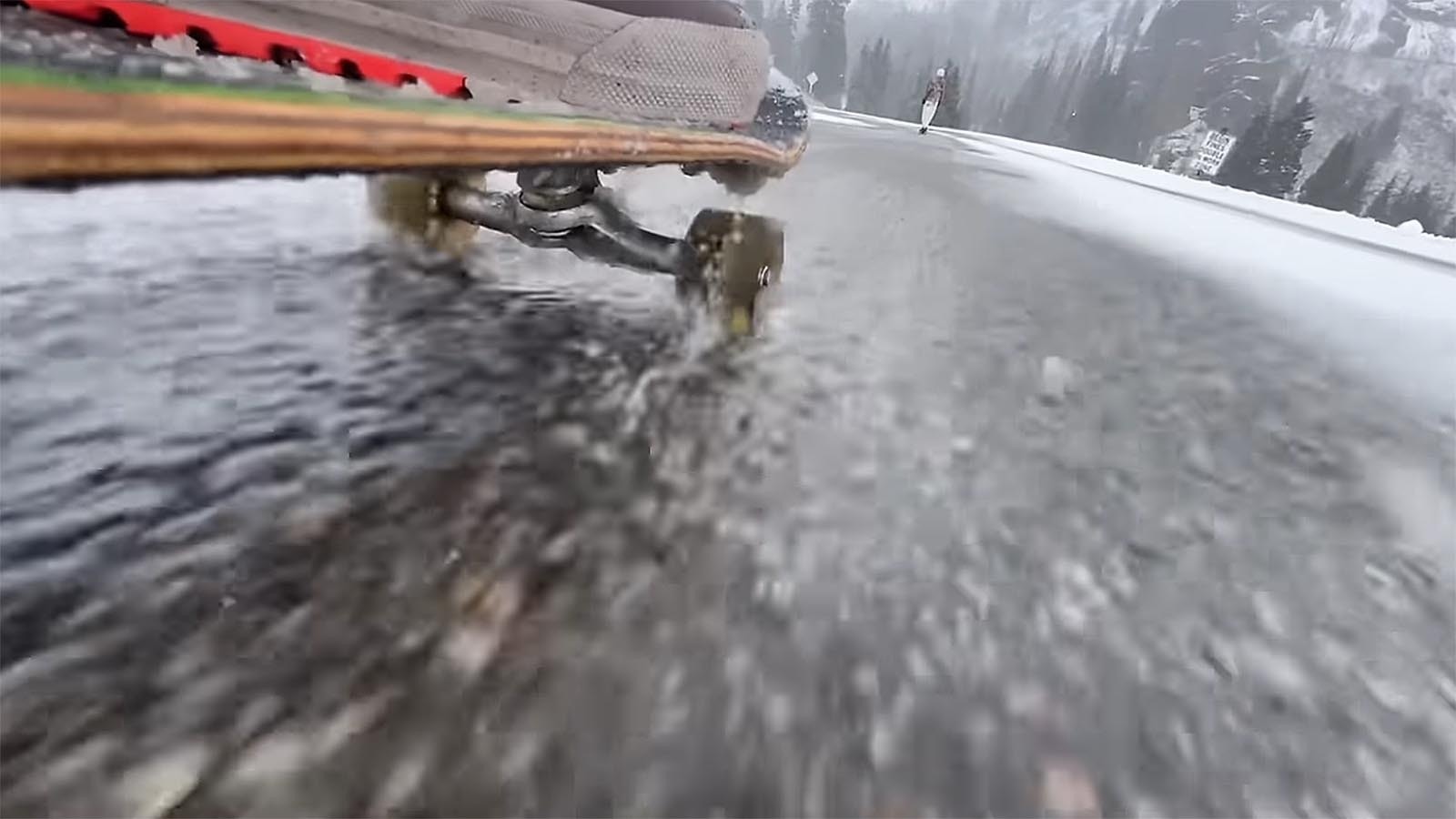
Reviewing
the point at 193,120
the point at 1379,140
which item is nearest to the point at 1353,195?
the point at 1379,140

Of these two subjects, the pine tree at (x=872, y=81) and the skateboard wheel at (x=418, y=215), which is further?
the pine tree at (x=872, y=81)

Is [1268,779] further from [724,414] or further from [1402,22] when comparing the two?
[1402,22]

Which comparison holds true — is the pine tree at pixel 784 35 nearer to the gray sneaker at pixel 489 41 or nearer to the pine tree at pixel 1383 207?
the pine tree at pixel 1383 207

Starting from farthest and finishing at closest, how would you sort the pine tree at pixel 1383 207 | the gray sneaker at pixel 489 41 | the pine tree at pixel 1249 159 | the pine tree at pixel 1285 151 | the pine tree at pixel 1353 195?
the pine tree at pixel 1383 207 → the pine tree at pixel 1353 195 → the pine tree at pixel 1249 159 → the pine tree at pixel 1285 151 → the gray sneaker at pixel 489 41

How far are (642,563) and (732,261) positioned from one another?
4.37 ft

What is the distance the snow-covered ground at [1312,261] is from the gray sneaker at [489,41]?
129 inches

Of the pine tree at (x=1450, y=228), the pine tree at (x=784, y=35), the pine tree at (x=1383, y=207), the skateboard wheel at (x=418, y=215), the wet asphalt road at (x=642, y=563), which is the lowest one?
the pine tree at (x=1450, y=228)

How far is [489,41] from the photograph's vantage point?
1.50 meters

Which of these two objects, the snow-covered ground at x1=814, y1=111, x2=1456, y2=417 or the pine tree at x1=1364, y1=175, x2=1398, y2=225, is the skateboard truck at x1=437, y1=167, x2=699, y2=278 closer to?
the snow-covered ground at x1=814, y1=111, x2=1456, y2=417

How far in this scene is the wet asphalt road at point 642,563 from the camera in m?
0.94

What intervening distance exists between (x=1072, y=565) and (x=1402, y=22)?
14991 cm

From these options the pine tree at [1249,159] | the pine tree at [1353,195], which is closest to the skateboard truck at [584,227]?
the pine tree at [1249,159]

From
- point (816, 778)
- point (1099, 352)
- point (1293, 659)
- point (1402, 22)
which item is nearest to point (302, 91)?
point (816, 778)

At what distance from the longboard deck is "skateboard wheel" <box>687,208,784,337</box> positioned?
106cm
